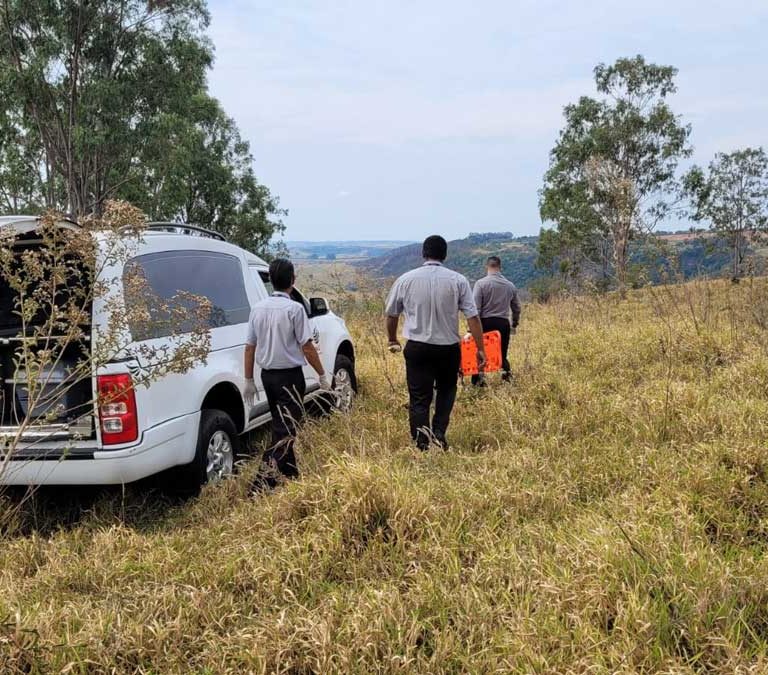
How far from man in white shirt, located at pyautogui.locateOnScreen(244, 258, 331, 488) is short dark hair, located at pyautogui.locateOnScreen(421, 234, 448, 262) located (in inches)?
46.0

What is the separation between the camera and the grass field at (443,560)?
94.3 inches

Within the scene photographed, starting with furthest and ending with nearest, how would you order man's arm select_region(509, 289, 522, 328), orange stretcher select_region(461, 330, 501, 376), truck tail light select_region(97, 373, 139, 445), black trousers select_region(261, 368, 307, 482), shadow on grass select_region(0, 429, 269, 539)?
man's arm select_region(509, 289, 522, 328) < orange stretcher select_region(461, 330, 501, 376) < black trousers select_region(261, 368, 307, 482) < shadow on grass select_region(0, 429, 269, 539) < truck tail light select_region(97, 373, 139, 445)

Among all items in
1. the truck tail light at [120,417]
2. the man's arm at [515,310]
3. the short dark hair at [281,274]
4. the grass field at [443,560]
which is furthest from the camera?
the man's arm at [515,310]

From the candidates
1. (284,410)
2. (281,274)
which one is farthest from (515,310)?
(284,410)

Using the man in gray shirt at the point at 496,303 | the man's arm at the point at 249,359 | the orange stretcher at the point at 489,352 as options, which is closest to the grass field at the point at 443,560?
the man's arm at the point at 249,359

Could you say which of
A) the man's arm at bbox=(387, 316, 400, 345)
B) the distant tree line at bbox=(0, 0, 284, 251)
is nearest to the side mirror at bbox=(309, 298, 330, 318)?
the man's arm at bbox=(387, 316, 400, 345)

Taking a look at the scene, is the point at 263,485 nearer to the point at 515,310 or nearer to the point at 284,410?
the point at 284,410

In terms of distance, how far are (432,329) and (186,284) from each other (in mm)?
1907

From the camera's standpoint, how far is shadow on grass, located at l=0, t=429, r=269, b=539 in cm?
382

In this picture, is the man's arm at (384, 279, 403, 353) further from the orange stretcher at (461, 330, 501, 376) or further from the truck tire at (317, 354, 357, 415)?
the orange stretcher at (461, 330, 501, 376)

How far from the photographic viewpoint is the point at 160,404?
3686 millimetres

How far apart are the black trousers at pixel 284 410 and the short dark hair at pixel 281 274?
2.10 ft

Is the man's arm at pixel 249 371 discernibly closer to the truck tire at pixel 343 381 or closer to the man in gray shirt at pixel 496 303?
the truck tire at pixel 343 381

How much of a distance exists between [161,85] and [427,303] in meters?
18.5
